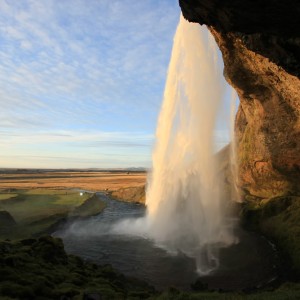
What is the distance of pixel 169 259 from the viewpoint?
29.0m

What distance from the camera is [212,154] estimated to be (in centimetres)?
5072

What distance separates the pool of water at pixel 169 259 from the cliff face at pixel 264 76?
10.8 metres

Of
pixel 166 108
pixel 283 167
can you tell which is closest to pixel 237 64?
pixel 283 167

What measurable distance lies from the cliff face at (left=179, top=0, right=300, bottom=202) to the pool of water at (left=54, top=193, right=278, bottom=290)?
10796mm

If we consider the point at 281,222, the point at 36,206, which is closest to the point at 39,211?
the point at 36,206

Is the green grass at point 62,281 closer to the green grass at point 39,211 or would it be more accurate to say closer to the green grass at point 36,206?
the green grass at point 39,211

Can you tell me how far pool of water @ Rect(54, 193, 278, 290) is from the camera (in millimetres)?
24562

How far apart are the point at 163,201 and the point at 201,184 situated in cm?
635

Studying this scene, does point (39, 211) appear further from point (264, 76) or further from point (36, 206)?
point (264, 76)

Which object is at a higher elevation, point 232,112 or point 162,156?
point 232,112

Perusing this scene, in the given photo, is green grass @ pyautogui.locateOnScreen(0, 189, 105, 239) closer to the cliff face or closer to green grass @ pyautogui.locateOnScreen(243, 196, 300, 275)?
green grass @ pyautogui.locateOnScreen(243, 196, 300, 275)

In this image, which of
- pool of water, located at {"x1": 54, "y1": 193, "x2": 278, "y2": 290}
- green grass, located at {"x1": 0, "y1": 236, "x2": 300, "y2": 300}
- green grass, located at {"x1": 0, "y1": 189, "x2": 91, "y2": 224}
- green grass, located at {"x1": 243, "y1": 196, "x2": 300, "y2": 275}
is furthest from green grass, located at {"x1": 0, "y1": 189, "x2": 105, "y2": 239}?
green grass, located at {"x1": 243, "y1": 196, "x2": 300, "y2": 275}

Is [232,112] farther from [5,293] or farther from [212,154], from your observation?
[5,293]

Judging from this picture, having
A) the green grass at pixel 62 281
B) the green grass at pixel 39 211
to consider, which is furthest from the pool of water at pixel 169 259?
the green grass at pixel 39 211
